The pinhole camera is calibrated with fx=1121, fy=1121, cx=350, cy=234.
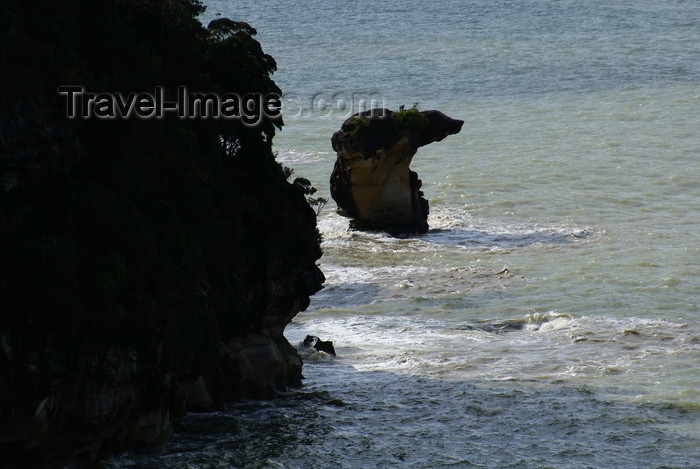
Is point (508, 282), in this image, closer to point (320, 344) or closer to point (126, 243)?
point (320, 344)

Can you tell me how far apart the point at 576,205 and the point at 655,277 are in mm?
12105

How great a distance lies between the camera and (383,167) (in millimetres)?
44719

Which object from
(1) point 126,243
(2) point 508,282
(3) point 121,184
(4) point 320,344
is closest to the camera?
(1) point 126,243

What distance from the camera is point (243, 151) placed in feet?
91.5

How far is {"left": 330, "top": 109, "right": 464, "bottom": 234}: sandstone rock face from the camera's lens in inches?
1732

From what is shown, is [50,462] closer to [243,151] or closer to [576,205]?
[243,151]

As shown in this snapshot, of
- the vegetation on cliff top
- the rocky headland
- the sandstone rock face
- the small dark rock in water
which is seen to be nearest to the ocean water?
the small dark rock in water

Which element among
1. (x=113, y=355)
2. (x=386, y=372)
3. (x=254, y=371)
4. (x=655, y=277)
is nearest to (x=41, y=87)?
(x=113, y=355)

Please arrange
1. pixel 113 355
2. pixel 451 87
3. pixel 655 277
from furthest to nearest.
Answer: pixel 451 87 < pixel 655 277 < pixel 113 355

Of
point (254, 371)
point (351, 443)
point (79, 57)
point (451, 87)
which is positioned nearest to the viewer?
point (79, 57)

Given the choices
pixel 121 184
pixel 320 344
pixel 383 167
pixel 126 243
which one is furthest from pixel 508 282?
pixel 126 243

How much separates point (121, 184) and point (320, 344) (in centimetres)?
1100

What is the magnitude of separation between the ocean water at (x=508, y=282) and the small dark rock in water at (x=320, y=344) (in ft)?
0.92

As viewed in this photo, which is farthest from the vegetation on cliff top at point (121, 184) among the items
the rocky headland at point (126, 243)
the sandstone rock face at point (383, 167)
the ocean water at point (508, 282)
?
the sandstone rock face at point (383, 167)
